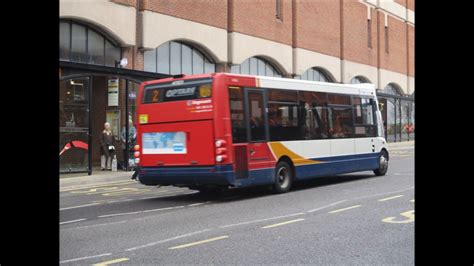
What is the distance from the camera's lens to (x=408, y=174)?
693 inches

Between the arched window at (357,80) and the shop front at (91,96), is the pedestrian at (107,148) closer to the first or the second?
the shop front at (91,96)

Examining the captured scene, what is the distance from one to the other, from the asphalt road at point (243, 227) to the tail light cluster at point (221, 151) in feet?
3.05

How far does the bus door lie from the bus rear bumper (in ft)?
2.64

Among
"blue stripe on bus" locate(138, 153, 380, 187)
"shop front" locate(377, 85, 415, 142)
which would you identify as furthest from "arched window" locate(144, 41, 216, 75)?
"shop front" locate(377, 85, 415, 142)

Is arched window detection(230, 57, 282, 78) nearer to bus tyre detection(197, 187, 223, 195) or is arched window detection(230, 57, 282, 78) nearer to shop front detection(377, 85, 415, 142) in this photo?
shop front detection(377, 85, 415, 142)

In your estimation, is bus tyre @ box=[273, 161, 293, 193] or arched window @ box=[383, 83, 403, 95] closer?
bus tyre @ box=[273, 161, 293, 193]

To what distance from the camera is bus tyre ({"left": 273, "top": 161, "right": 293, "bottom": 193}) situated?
516 inches

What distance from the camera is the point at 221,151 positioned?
11.8 meters

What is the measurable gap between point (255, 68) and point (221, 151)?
18.6 metres

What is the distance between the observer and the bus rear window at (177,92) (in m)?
12.0
